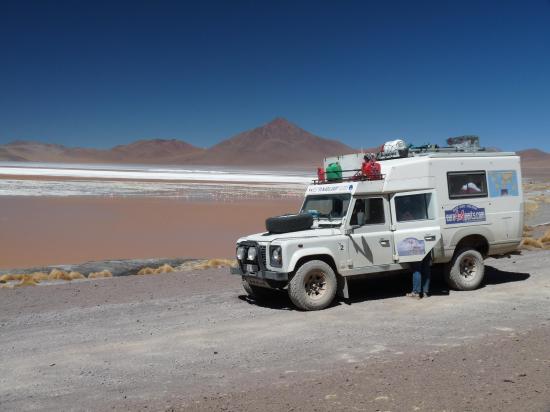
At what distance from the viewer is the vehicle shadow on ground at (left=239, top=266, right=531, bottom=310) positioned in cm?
1049

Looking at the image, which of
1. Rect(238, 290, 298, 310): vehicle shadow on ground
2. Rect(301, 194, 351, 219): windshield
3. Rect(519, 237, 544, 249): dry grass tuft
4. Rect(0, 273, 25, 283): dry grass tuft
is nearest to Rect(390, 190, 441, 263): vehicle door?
Rect(301, 194, 351, 219): windshield

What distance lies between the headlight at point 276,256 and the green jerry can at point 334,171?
2.22 meters

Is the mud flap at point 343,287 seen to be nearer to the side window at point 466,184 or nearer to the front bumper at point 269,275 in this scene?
the front bumper at point 269,275

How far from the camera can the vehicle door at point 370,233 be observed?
A: 9836 millimetres

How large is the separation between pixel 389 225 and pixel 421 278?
1200 mm

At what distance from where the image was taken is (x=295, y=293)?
30.8ft

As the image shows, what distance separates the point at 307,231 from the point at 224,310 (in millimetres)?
1971

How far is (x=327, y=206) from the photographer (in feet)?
34.5

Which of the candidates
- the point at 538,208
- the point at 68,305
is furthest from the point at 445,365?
the point at 538,208

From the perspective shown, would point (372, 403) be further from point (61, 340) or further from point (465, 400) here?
point (61, 340)

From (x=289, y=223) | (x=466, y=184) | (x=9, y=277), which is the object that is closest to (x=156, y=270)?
(x=9, y=277)

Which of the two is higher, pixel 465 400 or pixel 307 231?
pixel 307 231

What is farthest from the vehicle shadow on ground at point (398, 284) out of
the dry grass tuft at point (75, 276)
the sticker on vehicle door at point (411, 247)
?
the dry grass tuft at point (75, 276)

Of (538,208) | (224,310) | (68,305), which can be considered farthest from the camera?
(538,208)
